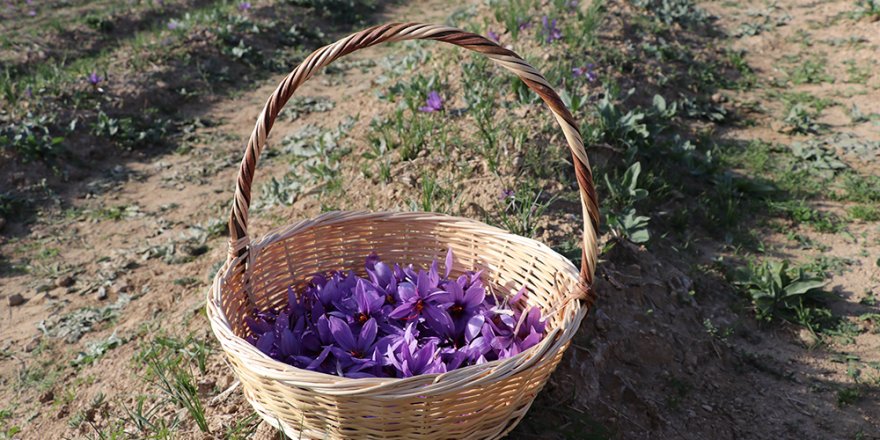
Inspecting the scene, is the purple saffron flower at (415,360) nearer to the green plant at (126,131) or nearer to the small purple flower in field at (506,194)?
the small purple flower in field at (506,194)

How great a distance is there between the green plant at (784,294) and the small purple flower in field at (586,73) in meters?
1.83

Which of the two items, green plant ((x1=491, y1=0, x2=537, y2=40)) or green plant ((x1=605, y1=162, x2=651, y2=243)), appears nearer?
green plant ((x1=605, y1=162, x2=651, y2=243))

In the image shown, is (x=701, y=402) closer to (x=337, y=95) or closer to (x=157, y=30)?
(x=337, y=95)

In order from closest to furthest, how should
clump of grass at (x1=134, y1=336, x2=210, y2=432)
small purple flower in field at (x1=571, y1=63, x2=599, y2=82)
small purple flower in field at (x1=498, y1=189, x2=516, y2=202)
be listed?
clump of grass at (x1=134, y1=336, x2=210, y2=432) < small purple flower in field at (x1=498, y1=189, x2=516, y2=202) < small purple flower in field at (x1=571, y1=63, x2=599, y2=82)

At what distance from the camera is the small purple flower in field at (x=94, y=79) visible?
18.6ft

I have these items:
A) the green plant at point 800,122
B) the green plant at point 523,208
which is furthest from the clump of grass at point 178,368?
the green plant at point 800,122

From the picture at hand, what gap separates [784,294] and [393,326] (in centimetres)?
214

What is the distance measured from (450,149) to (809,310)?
6.59ft

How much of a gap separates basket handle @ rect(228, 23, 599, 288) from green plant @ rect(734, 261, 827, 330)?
1691 mm

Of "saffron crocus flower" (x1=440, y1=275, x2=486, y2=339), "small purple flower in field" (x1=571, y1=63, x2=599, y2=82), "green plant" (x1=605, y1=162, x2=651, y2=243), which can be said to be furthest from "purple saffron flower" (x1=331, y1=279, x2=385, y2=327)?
"small purple flower in field" (x1=571, y1=63, x2=599, y2=82)

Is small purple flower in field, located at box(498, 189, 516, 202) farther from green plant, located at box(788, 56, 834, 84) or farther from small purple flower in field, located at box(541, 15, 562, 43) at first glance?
green plant, located at box(788, 56, 834, 84)

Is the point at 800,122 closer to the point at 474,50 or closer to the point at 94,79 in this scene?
the point at 474,50

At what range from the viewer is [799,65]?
6.16m

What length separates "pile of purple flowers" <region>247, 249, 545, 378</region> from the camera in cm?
208
